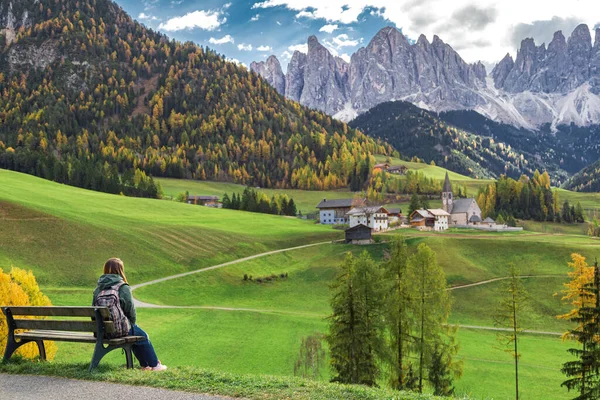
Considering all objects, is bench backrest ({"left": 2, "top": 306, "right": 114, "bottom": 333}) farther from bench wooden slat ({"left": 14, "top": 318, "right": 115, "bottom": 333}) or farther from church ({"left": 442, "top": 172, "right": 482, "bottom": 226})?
church ({"left": 442, "top": 172, "right": 482, "bottom": 226})

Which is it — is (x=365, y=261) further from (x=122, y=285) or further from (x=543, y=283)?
(x=543, y=283)

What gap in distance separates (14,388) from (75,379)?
1.59 metres

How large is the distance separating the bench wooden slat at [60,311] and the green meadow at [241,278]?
16295 millimetres

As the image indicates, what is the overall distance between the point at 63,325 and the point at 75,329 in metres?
0.61

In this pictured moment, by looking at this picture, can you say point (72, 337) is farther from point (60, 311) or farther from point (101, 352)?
point (101, 352)

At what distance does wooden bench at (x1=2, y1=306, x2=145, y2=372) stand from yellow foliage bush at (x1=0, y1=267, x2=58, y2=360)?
9769 mm

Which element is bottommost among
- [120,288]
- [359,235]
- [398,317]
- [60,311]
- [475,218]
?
[398,317]

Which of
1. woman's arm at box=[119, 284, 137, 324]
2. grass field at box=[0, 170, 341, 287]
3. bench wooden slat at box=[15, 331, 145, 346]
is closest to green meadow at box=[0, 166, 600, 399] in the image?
grass field at box=[0, 170, 341, 287]

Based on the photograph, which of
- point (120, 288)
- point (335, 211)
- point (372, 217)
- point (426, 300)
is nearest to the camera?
point (120, 288)

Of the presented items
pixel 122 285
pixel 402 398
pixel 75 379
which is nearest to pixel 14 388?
pixel 75 379

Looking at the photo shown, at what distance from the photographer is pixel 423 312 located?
36594mm

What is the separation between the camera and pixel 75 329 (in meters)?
14.6

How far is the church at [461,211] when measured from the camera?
13700 centimetres

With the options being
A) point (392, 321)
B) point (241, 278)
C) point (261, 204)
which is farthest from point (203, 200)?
point (392, 321)
